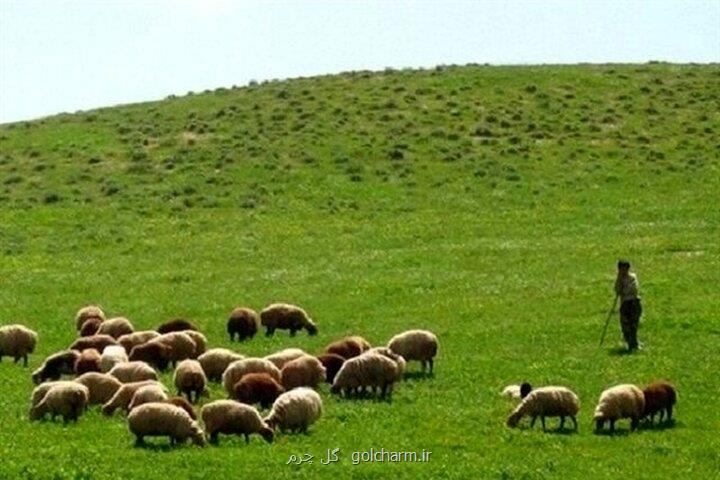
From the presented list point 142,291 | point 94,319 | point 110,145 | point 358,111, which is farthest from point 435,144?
point 94,319

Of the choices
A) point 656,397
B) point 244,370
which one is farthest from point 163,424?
point 656,397

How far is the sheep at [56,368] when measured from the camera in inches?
1066

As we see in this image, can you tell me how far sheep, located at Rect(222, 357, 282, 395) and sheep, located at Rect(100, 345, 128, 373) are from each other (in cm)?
311

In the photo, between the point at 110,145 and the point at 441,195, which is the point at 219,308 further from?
the point at 110,145

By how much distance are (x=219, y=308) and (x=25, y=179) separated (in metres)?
27.8

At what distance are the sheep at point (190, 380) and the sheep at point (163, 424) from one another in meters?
3.50

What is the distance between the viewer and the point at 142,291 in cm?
4078

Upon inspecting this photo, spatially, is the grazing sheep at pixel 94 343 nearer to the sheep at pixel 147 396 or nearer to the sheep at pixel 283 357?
the sheep at pixel 283 357

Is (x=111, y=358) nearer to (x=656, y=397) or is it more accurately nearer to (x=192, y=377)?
(x=192, y=377)

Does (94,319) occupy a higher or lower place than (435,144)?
lower

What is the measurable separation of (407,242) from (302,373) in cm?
2349

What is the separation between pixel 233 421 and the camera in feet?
68.9

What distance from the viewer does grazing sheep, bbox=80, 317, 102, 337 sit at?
3275cm

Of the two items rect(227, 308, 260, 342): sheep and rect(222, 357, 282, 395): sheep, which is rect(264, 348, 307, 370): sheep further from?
rect(227, 308, 260, 342): sheep
